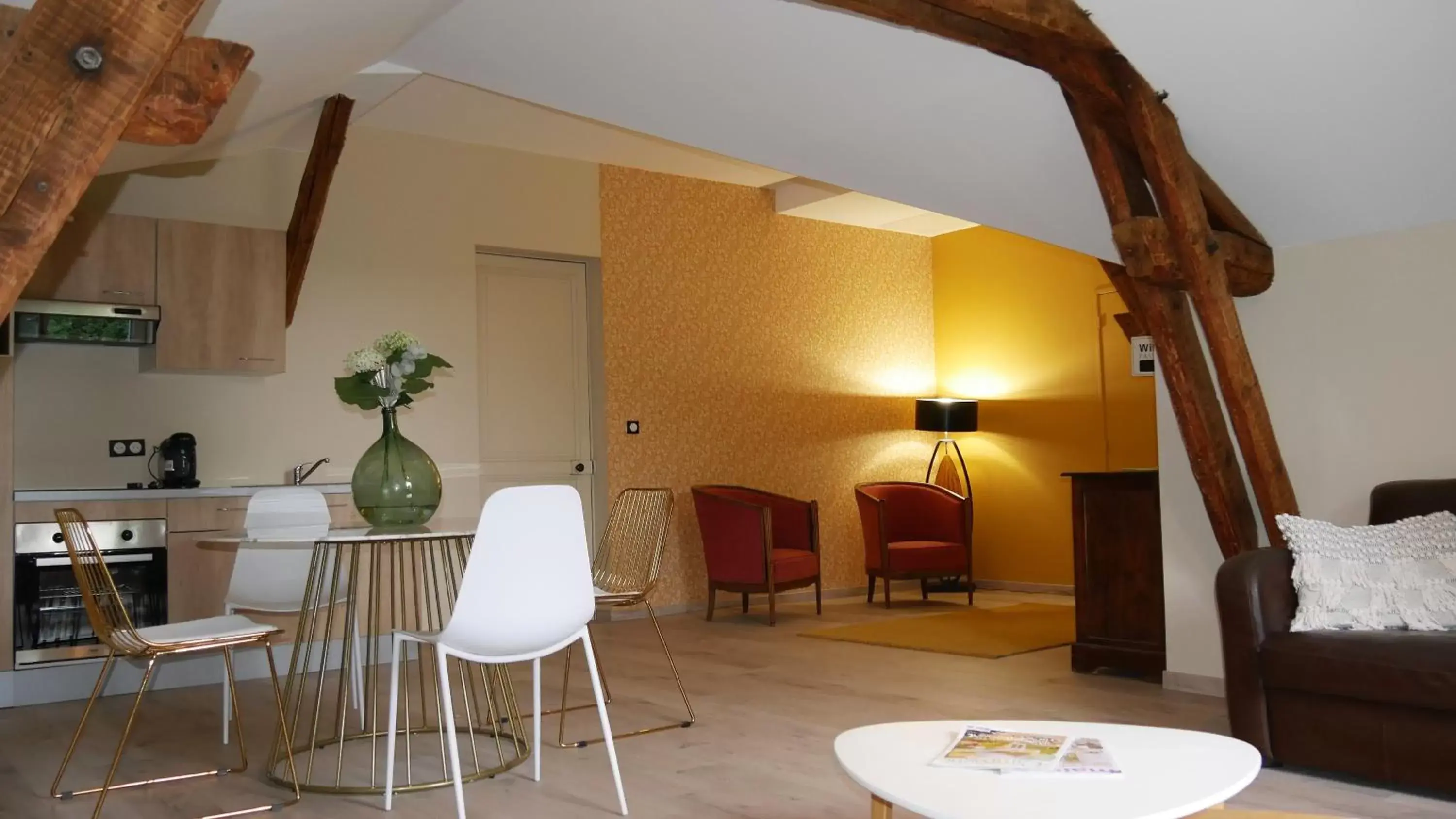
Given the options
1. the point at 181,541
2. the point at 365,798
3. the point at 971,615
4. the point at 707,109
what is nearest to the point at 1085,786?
the point at 365,798

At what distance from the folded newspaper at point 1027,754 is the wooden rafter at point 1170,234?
6.35 ft

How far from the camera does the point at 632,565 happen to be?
461 cm

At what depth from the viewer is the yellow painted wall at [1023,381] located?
8.25 m

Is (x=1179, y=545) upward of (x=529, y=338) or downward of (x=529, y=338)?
downward

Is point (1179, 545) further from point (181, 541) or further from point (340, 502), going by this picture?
point (181, 541)

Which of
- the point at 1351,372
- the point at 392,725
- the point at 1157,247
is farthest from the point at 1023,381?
the point at 392,725

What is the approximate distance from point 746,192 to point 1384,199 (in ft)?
16.4

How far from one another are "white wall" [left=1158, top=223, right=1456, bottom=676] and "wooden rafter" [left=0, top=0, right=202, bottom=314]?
3.81 m

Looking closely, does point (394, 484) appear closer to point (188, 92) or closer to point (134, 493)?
point (188, 92)

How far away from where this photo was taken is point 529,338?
286 inches

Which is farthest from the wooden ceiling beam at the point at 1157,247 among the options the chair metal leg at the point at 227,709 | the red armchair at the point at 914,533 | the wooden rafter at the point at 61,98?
the red armchair at the point at 914,533

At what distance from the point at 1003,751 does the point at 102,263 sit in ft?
15.5

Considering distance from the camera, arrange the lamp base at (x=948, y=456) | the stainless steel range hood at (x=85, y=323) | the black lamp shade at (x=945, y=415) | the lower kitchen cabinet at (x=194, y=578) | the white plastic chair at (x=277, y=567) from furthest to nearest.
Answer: the lamp base at (x=948, y=456), the black lamp shade at (x=945, y=415), the lower kitchen cabinet at (x=194, y=578), the stainless steel range hood at (x=85, y=323), the white plastic chair at (x=277, y=567)

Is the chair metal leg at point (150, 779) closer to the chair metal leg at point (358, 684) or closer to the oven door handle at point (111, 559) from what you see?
the chair metal leg at point (358, 684)
